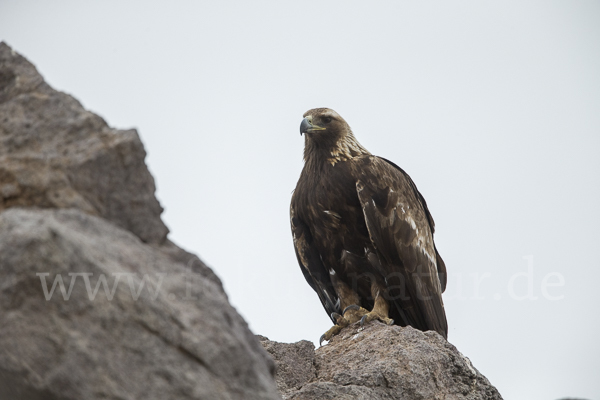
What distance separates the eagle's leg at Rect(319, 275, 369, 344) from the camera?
6.21 meters

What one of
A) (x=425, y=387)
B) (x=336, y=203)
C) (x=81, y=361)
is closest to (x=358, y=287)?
(x=336, y=203)

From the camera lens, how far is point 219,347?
2.56 m

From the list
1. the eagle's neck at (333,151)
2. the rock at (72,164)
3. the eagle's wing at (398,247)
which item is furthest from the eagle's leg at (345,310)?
the rock at (72,164)

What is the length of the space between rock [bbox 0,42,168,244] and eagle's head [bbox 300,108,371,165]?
3.96 meters

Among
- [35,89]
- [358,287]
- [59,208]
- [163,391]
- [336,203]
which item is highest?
[336,203]

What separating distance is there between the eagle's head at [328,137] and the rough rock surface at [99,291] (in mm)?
4069

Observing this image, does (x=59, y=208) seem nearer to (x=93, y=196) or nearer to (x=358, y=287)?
(x=93, y=196)

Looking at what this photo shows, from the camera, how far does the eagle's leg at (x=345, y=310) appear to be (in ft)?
20.4

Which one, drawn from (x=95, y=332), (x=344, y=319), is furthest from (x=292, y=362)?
(x=95, y=332)

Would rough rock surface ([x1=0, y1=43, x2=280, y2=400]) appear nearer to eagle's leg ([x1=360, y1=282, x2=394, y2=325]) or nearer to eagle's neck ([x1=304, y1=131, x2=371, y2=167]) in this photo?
eagle's leg ([x1=360, y1=282, x2=394, y2=325])

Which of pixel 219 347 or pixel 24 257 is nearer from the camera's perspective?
pixel 24 257

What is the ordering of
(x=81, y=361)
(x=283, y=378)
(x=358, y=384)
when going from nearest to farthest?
(x=81, y=361), (x=358, y=384), (x=283, y=378)

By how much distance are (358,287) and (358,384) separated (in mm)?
2326

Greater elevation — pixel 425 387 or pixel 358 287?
pixel 358 287
